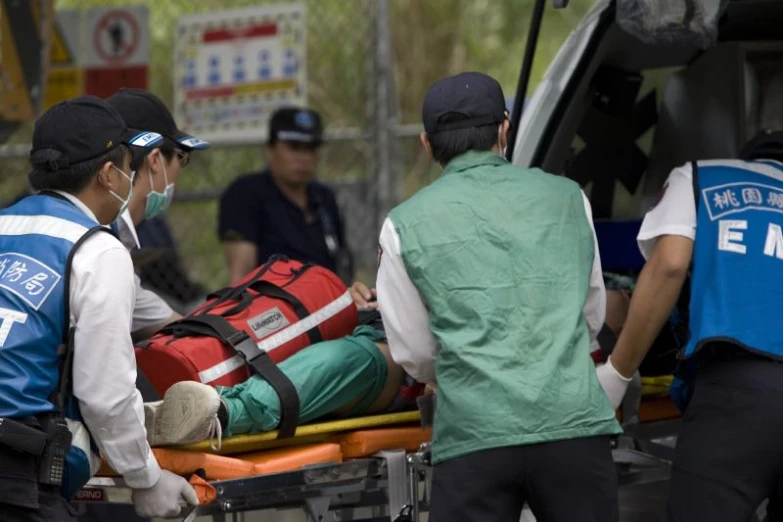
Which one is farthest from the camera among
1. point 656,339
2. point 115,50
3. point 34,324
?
point 115,50

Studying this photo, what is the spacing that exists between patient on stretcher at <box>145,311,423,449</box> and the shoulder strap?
0.36 m

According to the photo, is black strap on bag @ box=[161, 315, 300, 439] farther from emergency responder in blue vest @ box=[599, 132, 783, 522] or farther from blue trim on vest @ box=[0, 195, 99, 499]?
emergency responder in blue vest @ box=[599, 132, 783, 522]

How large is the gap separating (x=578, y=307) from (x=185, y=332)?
3.85ft

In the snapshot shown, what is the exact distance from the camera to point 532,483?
3.70 m

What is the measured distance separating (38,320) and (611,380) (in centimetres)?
179

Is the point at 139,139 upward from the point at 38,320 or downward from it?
upward

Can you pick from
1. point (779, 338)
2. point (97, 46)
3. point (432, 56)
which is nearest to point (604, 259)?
point (779, 338)

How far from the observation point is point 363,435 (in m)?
4.29

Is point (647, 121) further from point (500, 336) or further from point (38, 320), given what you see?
point (38, 320)

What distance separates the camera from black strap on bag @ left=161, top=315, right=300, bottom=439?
13.5 feet

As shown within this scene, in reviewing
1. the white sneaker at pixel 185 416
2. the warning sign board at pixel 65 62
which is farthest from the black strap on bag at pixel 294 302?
the warning sign board at pixel 65 62

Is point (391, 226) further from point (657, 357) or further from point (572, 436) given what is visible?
point (657, 357)

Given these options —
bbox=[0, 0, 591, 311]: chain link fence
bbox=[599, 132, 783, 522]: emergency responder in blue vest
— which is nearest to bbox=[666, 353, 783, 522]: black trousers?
bbox=[599, 132, 783, 522]: emergency responder in blue vest

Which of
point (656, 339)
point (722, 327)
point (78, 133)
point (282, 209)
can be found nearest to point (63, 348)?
point (78, 133)
